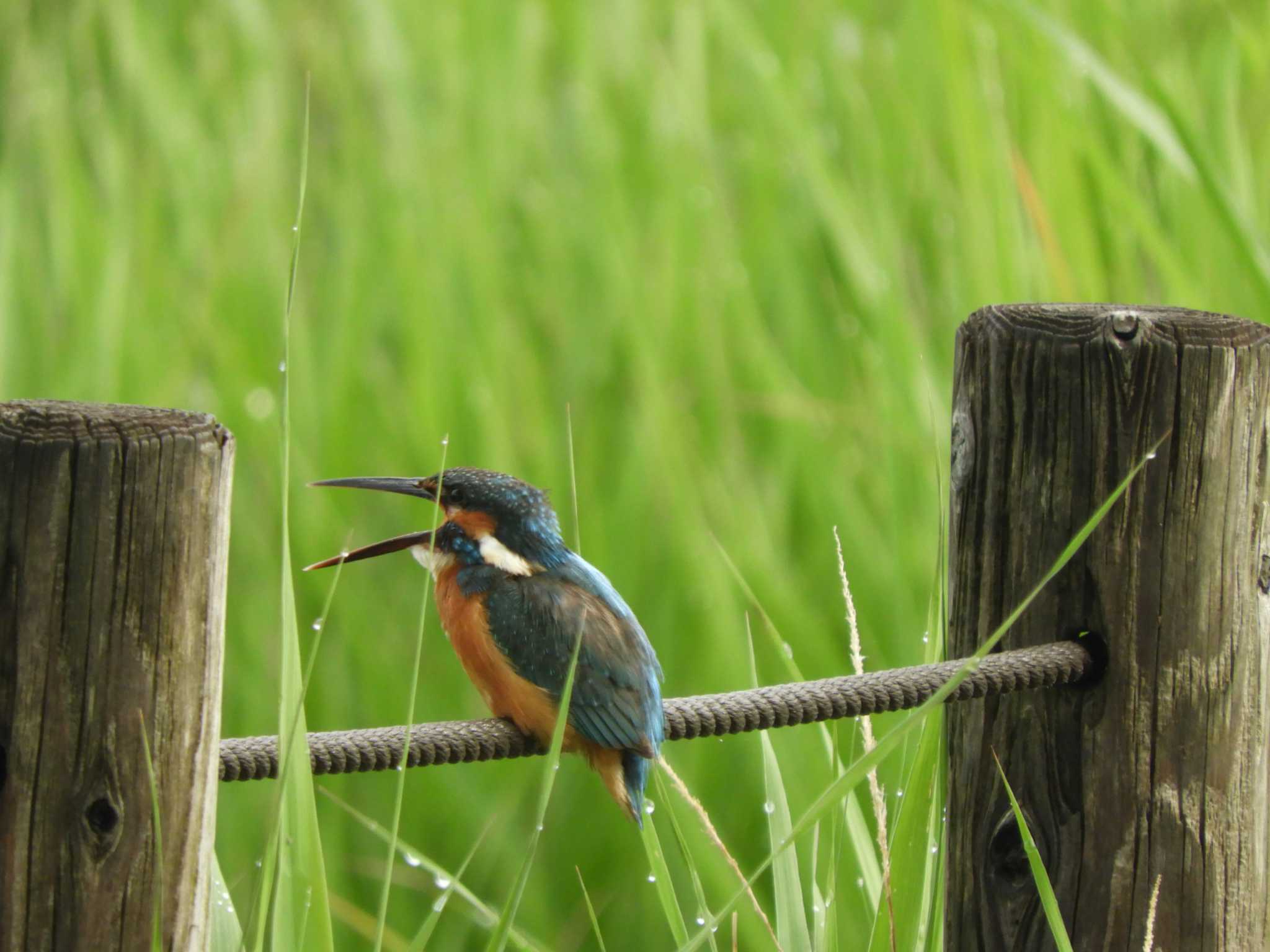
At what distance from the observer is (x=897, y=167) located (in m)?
2.76

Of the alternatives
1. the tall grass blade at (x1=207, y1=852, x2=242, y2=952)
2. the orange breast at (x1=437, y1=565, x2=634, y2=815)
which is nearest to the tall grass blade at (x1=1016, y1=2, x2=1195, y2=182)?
the orange breast at (x1=437, y1=565, x2=634, y2=815)

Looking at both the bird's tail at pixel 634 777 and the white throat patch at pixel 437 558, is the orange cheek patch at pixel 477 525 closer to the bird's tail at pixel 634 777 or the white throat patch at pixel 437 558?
the white throat patch at pixel 437 558

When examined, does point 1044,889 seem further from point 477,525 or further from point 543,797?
point 477,525

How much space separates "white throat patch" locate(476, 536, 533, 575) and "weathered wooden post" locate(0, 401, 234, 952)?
54 centimetres

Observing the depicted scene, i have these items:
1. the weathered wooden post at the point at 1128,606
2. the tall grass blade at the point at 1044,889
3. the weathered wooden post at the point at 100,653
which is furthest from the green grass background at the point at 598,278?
the weathered wooden post at the point at 100,653

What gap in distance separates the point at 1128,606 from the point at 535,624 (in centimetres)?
48

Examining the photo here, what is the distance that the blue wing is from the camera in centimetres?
122

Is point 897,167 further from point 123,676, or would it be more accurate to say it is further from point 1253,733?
point 123,676

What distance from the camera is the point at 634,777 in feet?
4.35

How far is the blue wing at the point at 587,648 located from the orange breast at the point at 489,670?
0.01 meters

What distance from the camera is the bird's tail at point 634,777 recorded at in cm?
132

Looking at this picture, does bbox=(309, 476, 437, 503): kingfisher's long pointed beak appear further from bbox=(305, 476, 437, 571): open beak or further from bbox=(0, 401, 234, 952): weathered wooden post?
bbox=(0, 401, 234, 952): weathered wooden post

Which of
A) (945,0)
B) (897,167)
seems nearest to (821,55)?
(897,167)

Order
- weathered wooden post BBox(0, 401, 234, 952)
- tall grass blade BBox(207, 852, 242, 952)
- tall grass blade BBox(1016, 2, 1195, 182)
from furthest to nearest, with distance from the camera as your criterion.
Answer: tall grass blade BBox(1016, 2, 1195, 182) → tall grass blade BBox(207, 852, 242, 952) → weathered wooden post BBox(0, 401, 234, 952)
